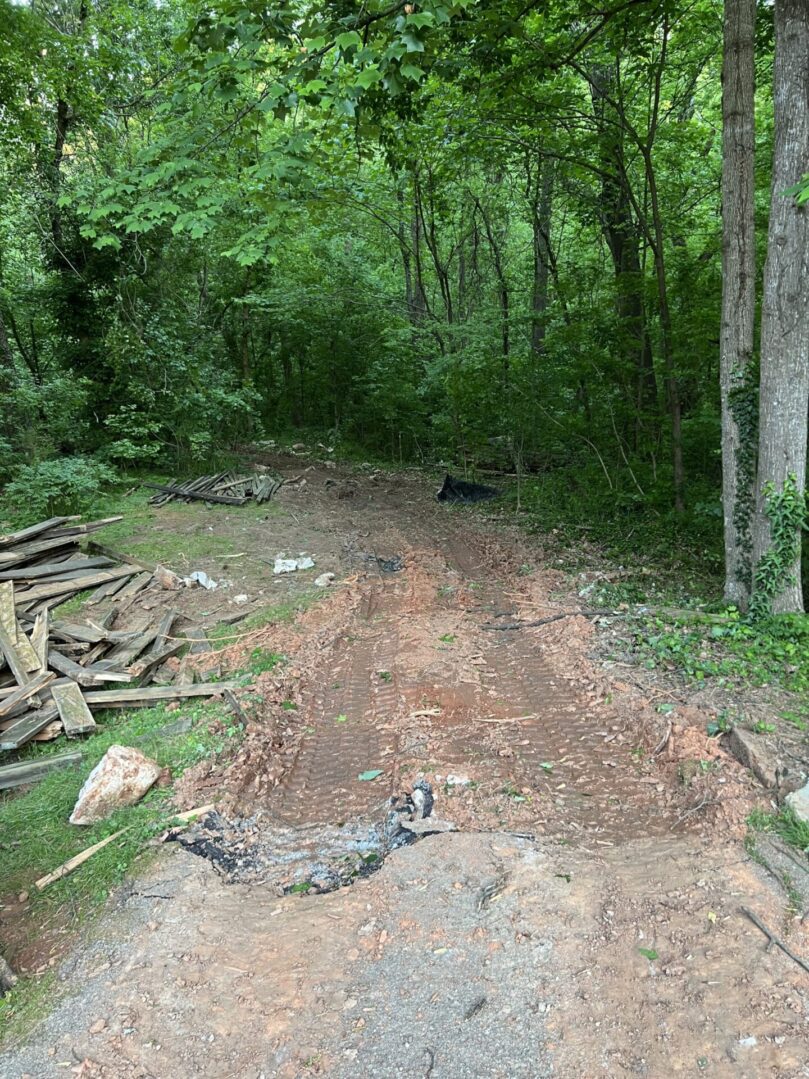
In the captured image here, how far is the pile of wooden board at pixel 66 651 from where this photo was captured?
17.2 ft

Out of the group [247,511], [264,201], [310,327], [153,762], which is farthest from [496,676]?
[310,327]

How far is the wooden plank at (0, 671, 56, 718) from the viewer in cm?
517

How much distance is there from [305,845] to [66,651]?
3843mm

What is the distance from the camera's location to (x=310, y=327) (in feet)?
71.5

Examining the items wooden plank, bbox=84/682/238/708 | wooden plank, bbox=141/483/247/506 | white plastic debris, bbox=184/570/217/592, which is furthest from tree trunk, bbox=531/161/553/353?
wooden plank, bbox=84/682/238/708

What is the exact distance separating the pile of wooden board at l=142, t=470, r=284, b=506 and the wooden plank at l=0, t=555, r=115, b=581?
14.4 feet

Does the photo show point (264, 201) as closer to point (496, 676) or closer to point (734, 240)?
point (734, 240)

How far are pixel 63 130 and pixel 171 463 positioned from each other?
749 centimetres

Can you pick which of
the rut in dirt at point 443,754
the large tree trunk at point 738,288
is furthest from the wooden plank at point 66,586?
the large tree trunk at point 738,288

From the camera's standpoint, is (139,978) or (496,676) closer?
(139,978)

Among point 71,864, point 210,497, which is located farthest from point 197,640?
point 210,497

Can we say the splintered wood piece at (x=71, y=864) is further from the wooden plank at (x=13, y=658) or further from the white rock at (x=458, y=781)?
the wooden plank at (x=13, y=658)

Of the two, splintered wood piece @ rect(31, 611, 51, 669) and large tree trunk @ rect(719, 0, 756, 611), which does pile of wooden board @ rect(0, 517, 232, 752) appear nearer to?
splintered wood piece @ rect(31, 611, 51, 669)

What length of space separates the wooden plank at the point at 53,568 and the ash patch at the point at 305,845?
5284 millimetres
